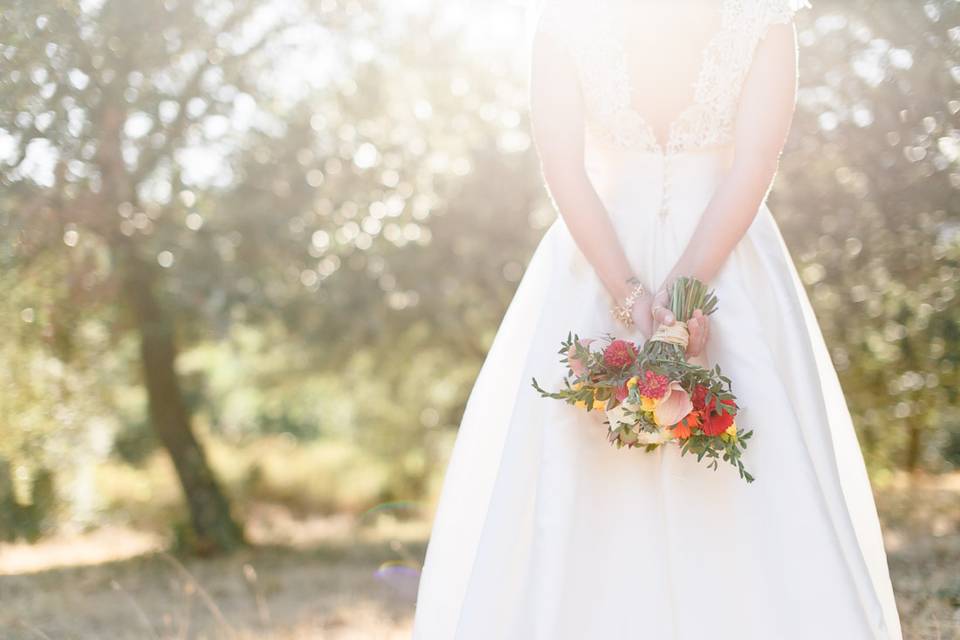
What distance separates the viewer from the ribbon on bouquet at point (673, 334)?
7.20 feet

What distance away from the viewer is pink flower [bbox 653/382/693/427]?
2057 millimetres

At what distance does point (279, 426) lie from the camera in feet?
68.5

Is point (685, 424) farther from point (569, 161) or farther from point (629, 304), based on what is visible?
point (569, 161)

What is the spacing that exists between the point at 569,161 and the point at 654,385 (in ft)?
2.38

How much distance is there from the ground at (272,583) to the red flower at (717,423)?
1801mm

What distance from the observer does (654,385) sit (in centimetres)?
204

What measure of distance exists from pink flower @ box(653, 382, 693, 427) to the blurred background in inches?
89.0

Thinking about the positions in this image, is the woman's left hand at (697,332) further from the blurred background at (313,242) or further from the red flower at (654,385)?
the blurred background at (313,242)

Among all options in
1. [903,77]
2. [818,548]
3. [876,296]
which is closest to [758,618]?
[818,548]

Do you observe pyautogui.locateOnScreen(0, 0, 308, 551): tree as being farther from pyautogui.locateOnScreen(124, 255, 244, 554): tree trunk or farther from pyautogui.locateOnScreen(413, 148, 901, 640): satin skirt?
pyautogui.locateOnScreen(413, 148, 901, 640): satin skirt

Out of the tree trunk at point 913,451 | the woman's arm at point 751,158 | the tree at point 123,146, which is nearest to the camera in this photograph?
the woman's arm at point 751,158

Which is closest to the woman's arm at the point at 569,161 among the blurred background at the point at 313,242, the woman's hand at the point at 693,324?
the woman's hand at the point at 693,324

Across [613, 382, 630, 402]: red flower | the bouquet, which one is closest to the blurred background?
the bouquet

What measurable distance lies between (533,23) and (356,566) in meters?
6.12
